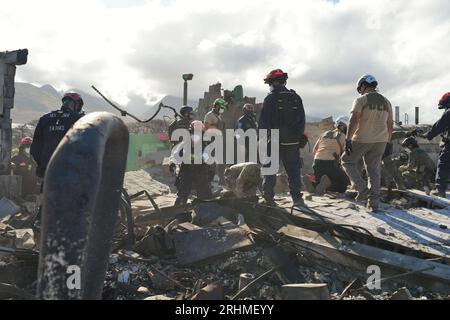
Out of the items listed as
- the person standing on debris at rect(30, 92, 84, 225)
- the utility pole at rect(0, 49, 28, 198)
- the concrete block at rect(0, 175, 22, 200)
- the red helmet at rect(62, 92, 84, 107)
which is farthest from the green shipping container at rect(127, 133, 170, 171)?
the person standing on debris at rect(30, 92, 84, 225)

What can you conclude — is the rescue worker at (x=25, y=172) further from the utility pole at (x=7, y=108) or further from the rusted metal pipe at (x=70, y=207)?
the rusted metal pipe at (x=70, y=207)

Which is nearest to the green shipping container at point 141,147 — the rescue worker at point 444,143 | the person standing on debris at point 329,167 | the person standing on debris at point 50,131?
the person standing on debris at point 329,167

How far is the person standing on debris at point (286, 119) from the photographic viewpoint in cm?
565

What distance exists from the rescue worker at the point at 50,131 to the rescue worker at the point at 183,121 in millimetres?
2212

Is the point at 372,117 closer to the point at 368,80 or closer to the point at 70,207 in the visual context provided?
the point at 368,80

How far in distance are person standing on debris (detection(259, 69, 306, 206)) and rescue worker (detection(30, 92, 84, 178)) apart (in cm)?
269

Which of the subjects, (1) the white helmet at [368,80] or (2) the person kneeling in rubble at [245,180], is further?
(2) the person kneeling in rubble at [245,180]

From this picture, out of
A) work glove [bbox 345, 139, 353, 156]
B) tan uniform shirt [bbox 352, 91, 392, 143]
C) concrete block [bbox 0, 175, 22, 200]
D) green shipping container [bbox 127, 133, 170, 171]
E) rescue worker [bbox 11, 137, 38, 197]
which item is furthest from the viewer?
green shipping container [bbox 127, 133, 170, 171]

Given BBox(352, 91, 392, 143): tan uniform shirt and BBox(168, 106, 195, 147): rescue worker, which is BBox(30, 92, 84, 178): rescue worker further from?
BBox(352, 91, 392, 143): tan uniform shirt

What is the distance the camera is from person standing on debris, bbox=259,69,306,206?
5.65 meters
